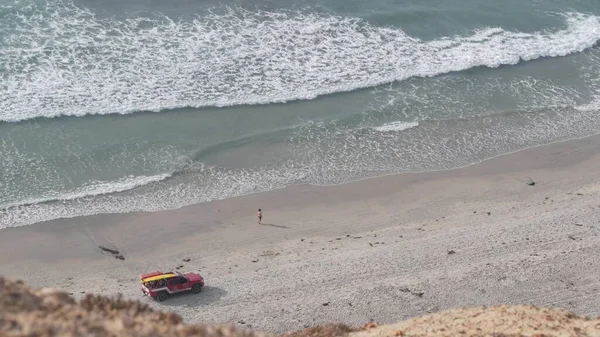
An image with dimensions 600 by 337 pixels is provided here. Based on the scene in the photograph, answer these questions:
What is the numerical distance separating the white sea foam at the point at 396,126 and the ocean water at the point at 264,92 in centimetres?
11

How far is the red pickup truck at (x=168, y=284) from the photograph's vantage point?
2852 cm

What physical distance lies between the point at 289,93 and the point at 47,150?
41.1 ft

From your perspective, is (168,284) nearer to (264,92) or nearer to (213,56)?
(264,92)

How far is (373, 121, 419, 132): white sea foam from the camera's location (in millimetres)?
41128

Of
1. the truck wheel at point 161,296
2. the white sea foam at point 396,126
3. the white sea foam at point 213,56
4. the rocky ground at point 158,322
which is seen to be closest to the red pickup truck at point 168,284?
the truck wheel at point 161,296

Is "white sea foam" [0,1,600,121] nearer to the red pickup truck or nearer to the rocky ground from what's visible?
the red pickup truck

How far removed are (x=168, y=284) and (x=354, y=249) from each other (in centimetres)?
721

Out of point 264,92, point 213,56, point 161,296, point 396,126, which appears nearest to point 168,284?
point 161,296

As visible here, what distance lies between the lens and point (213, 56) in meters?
46.8

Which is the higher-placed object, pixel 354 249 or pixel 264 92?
pixel 264 92

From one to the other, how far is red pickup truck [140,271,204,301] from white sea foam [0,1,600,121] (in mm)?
14700

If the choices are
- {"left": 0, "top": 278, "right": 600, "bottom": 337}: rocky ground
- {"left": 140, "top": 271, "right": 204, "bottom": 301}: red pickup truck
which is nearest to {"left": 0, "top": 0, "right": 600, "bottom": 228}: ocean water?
{"left": 140, "top": 271, "right": 204, "bottom": 301}: red pickup truck

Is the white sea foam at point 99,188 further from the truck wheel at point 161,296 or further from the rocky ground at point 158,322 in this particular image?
the rocky ground at point 158,322

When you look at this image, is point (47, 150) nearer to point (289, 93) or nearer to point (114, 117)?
point (114, 117)
